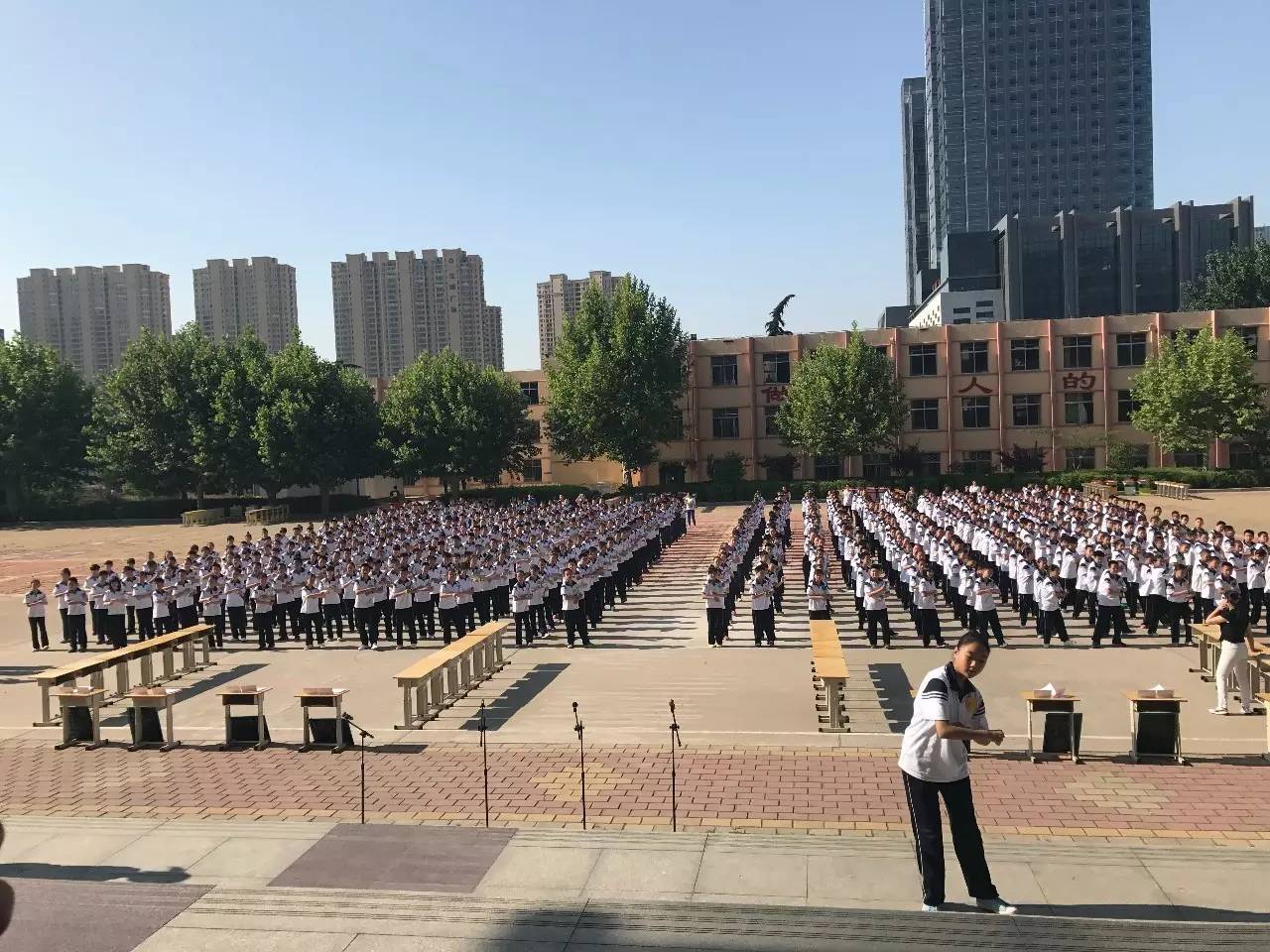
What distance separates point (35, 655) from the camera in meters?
19.1

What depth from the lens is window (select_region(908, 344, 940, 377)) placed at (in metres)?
65.8

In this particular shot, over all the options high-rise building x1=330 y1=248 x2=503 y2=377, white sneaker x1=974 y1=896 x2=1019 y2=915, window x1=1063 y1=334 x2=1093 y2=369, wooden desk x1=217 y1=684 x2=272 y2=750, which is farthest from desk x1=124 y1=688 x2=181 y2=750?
high-rise building x1=330 y1=248 x2=503 y2=377

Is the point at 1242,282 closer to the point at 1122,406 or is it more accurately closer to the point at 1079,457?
the point at 1122,406

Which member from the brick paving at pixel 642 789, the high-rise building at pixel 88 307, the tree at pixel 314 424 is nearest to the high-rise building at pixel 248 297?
the high-rise building at pixel 88 307

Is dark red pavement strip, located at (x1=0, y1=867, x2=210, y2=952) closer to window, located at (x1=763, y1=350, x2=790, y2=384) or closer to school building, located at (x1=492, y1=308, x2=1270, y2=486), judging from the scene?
school building, located at (x1=492, y1=308, x2=1270, y2=486)

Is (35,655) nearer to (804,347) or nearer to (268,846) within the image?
(268,846)

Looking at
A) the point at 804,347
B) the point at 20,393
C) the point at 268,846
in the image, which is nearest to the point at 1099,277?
the point at 804,347

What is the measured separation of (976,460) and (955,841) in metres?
62.1

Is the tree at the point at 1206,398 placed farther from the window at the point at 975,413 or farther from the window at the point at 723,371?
the window at the point at 723,371

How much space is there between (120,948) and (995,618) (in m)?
14.1

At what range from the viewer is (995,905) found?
266 inches

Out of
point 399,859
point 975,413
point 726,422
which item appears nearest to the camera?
point 399,859

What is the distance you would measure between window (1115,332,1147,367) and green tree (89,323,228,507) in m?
55.4

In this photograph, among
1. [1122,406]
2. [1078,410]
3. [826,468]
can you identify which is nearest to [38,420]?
[826,468]
